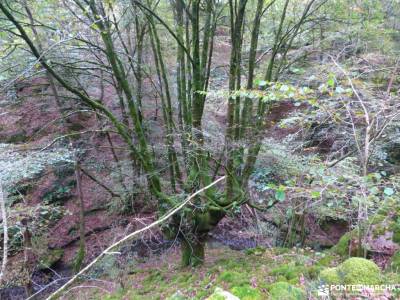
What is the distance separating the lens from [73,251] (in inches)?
298

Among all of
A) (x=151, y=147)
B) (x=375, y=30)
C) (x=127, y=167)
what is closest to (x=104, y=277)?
(x=127, y=167)

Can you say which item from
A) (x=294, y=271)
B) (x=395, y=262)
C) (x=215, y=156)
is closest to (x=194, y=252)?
(x=215, y=156)

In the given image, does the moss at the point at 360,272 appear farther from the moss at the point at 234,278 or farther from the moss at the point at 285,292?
the moss at the point at 234,278

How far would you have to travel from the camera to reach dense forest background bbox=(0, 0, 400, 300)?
2766 millimetres

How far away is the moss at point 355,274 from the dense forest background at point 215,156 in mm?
12

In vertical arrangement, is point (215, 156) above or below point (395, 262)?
above

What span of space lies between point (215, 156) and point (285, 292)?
8.27 ft

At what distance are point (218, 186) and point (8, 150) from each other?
3.82 m

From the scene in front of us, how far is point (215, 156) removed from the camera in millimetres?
4730

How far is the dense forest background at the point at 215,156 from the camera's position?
2.77 m

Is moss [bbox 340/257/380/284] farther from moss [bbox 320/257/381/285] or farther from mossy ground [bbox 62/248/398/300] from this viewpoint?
mossy ground [bbox 62/248/398/300]

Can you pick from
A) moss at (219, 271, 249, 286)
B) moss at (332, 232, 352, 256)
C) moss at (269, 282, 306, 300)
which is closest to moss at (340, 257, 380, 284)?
moss at (269, 282, 306, 300)

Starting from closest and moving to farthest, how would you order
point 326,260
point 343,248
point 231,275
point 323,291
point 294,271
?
point 323,291
point 294,271
point 326,260
point 231,275
point 343,248

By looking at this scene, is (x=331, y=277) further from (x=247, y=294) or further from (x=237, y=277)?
(x=237, y=277)
